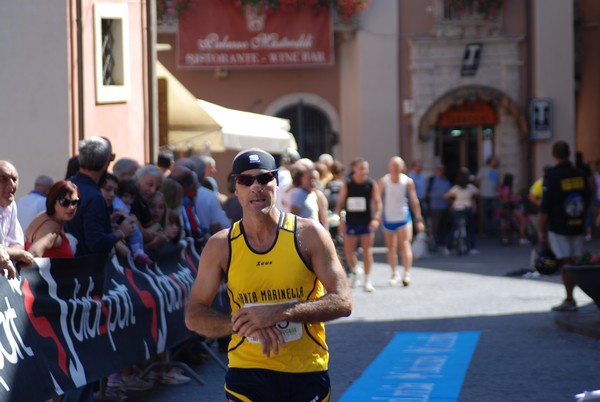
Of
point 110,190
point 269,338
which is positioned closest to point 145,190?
point 110,190

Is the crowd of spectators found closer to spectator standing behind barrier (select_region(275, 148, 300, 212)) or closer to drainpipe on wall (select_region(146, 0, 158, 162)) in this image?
spectator standing behind barrier (select_region(275, 148, 300, 212))

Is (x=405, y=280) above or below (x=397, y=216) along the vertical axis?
below

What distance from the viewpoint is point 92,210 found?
817cm

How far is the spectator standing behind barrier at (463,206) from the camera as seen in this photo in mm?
23594

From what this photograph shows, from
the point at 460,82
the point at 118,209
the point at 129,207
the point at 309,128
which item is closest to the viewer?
the point at 118,209

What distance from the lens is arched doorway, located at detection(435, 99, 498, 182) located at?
30328 millimetres

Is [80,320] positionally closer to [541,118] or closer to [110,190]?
[110,190]

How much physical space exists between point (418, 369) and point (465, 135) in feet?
68.4

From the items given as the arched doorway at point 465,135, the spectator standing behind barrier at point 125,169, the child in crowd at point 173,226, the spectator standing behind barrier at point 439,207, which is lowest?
the spectator standing behind barrier at point 439,207

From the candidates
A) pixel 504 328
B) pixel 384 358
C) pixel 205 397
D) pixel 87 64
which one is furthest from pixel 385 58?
pixel 205 397

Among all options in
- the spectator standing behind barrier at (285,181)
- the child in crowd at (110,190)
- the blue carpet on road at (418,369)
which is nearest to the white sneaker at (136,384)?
the child in crowd at (110,190)

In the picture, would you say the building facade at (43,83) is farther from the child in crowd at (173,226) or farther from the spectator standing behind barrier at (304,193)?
the child in crowd at (173,226)

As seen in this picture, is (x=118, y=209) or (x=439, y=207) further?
(x=439, y=207)

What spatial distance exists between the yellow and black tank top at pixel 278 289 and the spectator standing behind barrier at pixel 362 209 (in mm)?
11791
